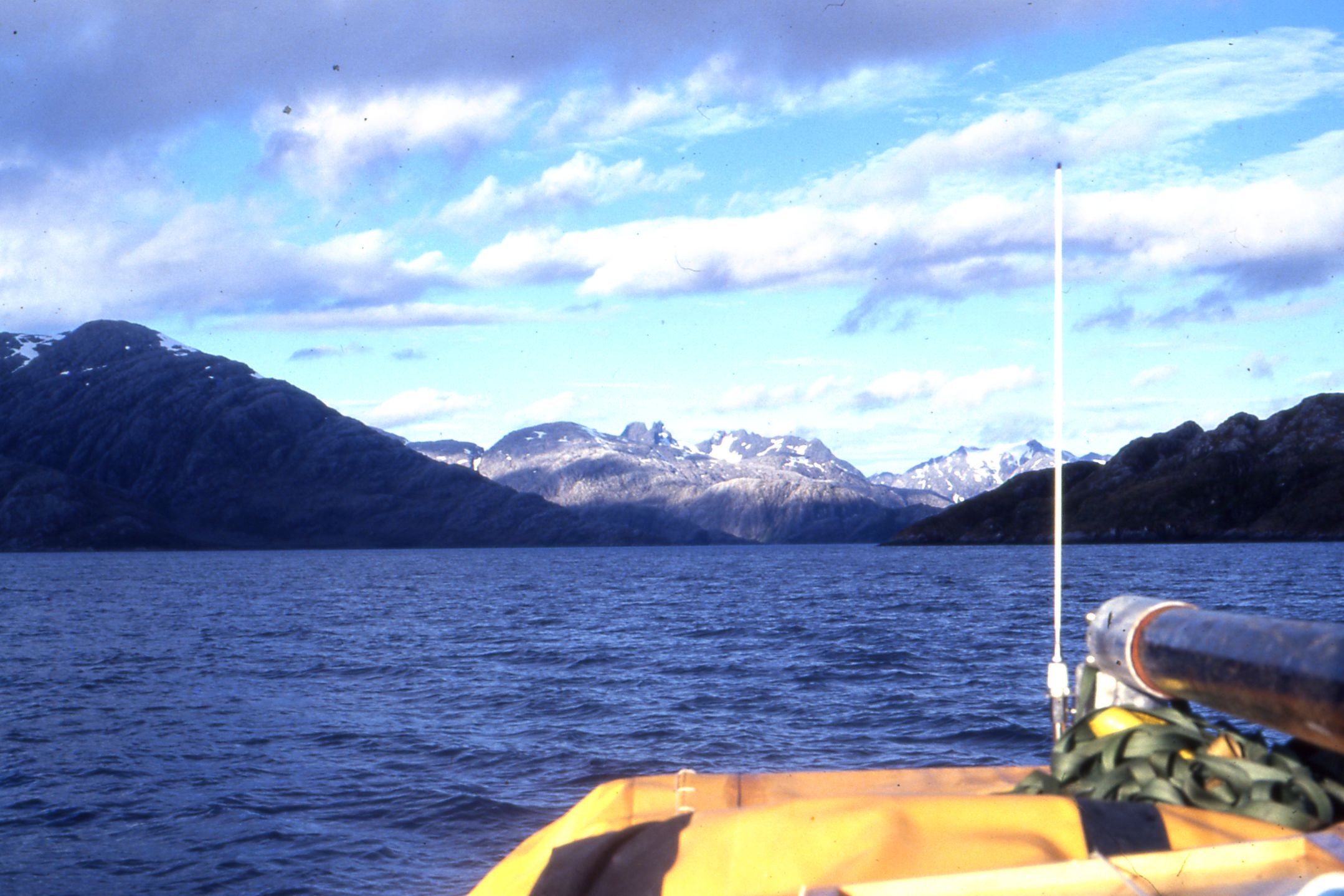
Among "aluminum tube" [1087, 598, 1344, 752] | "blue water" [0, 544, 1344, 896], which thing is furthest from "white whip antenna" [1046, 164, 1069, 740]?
"blue water" [0, 544, 1344, 896]

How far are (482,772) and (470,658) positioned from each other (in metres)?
19.8

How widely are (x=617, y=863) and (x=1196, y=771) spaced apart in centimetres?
265

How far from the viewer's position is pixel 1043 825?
4426mm

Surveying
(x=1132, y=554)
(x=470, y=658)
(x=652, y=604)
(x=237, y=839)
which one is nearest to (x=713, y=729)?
(x=237, y=839)

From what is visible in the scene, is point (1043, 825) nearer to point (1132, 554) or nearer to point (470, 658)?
point (470, 658)

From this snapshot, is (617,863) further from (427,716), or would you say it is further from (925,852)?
(427,716)

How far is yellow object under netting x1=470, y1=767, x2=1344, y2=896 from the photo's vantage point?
3867 mm

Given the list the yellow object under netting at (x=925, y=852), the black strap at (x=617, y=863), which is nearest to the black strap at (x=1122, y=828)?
the yellow object under netting at (x=925, y=852)

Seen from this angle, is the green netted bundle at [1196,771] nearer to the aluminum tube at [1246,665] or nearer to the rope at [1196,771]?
the rope at [1196,771]

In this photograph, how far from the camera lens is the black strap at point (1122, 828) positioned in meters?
4.29

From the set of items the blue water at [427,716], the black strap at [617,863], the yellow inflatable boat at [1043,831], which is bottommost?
the blue water at [427,716]

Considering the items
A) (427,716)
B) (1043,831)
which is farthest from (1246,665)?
(427,716)

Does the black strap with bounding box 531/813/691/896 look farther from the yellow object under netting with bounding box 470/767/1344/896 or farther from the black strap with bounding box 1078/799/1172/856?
the black strap with bounding box 1078/799/1172/856

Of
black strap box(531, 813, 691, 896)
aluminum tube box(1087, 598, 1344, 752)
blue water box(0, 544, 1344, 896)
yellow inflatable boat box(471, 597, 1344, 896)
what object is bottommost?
blue water box(0, 544, 1344, 896)
